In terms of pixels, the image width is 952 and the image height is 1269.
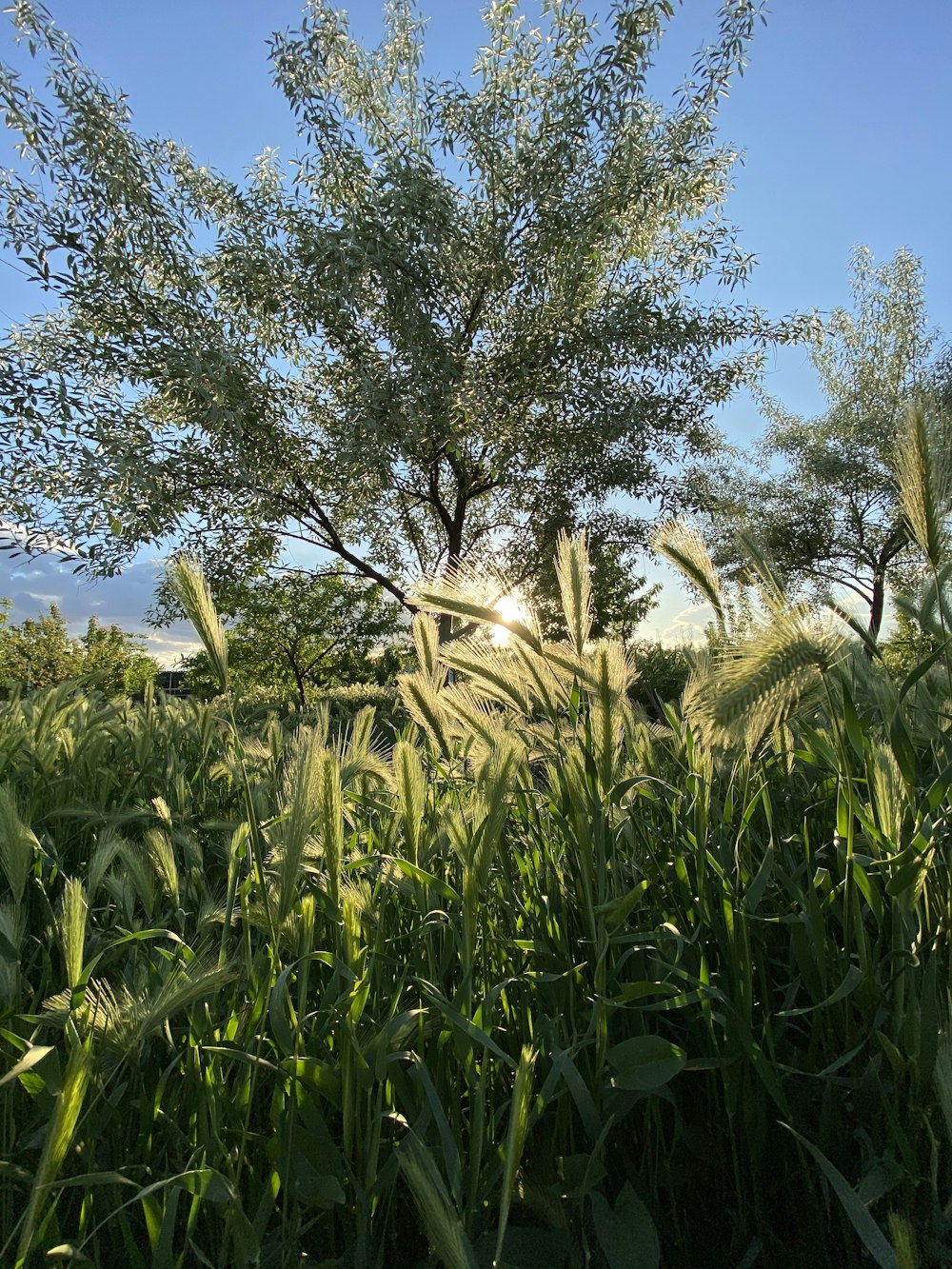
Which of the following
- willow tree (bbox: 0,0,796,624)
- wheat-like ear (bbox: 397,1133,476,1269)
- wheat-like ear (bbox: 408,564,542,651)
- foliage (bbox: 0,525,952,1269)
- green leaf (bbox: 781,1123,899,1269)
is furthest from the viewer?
willow tree (bbox: 0,0,796,624)

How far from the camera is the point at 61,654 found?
27641 millimetres

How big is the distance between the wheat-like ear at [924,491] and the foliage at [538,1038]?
0.82 feet

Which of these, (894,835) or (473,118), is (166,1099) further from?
(473,118)

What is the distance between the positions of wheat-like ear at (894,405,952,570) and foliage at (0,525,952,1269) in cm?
25

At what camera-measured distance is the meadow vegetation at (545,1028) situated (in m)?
0.90

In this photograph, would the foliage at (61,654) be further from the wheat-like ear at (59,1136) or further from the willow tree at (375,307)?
the wheat-like ear at (59,1136)

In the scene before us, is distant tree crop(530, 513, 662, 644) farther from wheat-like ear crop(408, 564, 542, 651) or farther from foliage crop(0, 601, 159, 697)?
foliage crop(0, 601, 159, 697)

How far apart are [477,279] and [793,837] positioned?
1106 centimetres

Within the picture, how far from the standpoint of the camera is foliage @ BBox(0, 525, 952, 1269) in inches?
35.2

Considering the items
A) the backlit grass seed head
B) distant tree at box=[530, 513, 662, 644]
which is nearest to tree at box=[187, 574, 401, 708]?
distant tree at box=[530, 513, 662, 644]

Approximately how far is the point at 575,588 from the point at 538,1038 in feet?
2.58

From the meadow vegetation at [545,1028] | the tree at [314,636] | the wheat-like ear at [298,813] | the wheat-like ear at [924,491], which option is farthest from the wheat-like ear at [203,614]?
the tree at [314,636]

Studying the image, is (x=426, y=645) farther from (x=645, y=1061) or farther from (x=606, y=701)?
(x=645, y=1061)

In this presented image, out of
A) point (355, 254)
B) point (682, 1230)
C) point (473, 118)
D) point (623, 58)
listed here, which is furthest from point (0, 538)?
point (682, 1230)
